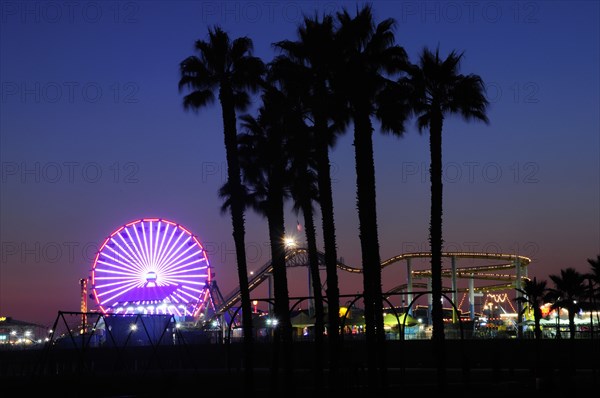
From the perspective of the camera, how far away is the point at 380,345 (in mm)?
30469

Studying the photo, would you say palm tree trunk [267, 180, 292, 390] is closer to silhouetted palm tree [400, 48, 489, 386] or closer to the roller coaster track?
silhouetted palm tree [400, 48, 489, 386]

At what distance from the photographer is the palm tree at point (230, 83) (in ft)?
114

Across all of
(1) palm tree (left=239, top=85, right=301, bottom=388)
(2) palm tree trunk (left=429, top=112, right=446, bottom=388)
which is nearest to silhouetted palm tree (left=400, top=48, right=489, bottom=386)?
(2) palm tree trunk (left=429, top=112, right=446, bottom=388)

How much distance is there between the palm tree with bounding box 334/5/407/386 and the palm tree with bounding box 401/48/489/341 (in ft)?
2.93

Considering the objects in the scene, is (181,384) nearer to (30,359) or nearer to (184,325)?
(30,359)

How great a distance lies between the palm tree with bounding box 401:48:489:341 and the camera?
1257 inches

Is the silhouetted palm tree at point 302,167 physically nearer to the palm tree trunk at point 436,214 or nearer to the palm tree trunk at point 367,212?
the palm tree trunk at point 367,212

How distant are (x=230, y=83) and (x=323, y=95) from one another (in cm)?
452

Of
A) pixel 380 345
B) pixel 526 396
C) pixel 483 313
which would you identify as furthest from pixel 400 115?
pixel 483 313

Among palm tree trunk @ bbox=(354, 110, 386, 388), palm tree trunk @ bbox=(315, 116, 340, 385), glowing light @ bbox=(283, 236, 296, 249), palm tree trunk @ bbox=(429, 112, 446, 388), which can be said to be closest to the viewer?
palm tree trunk @ bbox=(354, 110, 386, 388)

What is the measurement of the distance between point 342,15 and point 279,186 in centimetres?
874

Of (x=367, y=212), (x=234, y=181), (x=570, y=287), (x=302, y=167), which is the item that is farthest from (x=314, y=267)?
(x=570, y=287)

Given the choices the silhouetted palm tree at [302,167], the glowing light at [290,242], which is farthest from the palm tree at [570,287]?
the glowing light at [290,242]

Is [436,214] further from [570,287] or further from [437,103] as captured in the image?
[570,287]
